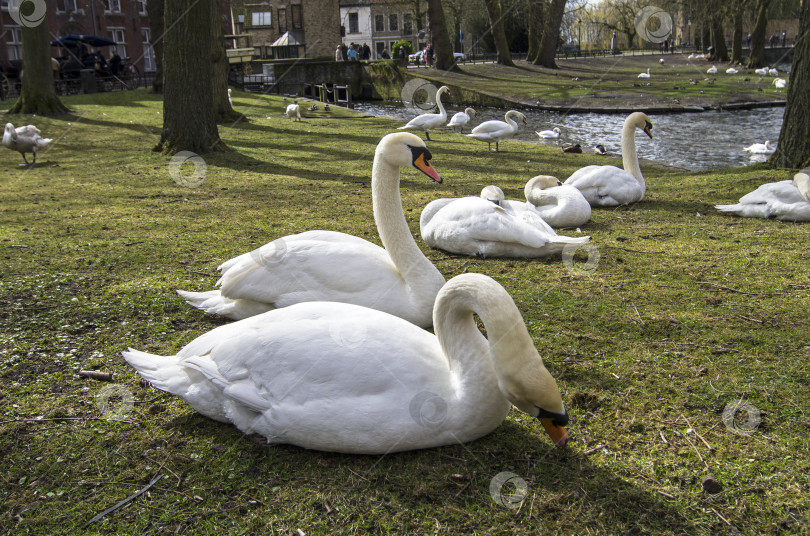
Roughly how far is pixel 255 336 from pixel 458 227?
3322 millimetres

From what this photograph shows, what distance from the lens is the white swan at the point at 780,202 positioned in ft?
23.6

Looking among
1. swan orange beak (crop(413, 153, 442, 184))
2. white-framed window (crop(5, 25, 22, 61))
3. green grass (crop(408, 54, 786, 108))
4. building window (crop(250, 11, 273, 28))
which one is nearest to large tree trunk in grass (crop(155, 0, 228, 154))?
swan orange beak (crop(413, 153, 442, 184))

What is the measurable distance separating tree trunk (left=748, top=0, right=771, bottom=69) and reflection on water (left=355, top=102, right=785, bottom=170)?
16.2 metres

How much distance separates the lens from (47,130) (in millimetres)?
16641

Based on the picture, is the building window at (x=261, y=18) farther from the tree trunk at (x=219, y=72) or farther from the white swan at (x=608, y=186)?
the white swan at (x=608, y=186)

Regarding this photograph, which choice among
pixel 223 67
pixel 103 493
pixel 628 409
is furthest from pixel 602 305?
pixel 223 67

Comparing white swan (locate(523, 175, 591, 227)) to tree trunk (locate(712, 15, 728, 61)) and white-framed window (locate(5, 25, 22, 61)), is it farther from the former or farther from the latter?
tree trunk (locate(712, 15, 728, 61))

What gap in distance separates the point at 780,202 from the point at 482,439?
5950 mm

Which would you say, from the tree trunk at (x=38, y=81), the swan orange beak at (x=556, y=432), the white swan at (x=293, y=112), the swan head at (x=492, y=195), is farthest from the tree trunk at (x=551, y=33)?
the swan orange beak at (x=556, y=432)

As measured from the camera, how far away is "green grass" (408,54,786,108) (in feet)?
85.1

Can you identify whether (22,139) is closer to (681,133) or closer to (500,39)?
(681,133)

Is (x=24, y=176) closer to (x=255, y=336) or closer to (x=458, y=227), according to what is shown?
(x=458, y=227)

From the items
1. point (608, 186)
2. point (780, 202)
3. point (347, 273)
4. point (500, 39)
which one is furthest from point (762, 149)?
point (500, 39)

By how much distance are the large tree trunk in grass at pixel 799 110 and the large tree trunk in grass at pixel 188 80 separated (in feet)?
31.9
